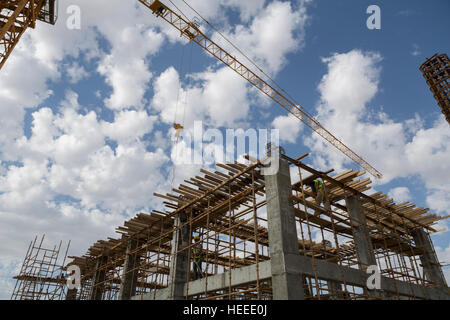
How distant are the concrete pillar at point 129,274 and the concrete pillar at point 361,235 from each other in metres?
11.8

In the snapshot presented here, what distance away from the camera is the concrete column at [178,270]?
14.1 m

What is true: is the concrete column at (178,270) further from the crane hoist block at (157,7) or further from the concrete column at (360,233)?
the crane hoist block at (157,7)

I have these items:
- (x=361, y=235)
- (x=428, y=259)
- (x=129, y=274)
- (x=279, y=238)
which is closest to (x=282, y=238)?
(x=279, y=238)

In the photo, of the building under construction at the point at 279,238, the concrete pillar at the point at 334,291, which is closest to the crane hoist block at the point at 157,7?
the building under construction at the point at 279,238

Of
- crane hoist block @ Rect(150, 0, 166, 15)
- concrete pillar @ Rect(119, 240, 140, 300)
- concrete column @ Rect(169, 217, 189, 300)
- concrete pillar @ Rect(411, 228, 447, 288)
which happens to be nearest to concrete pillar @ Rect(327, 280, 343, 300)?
concrete pillar @ Rect(411, 228, 447, 288)

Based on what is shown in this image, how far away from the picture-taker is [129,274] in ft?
61.9

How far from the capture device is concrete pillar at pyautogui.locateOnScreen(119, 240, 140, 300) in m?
18.2

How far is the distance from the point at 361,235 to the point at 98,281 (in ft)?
61.8

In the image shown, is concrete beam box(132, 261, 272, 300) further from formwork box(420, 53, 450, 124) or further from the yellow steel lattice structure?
formwork box(420, 53, 450, 124)

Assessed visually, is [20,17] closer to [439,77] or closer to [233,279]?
[233,279]

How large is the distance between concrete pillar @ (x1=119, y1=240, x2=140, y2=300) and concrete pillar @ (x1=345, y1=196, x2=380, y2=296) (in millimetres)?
11847
